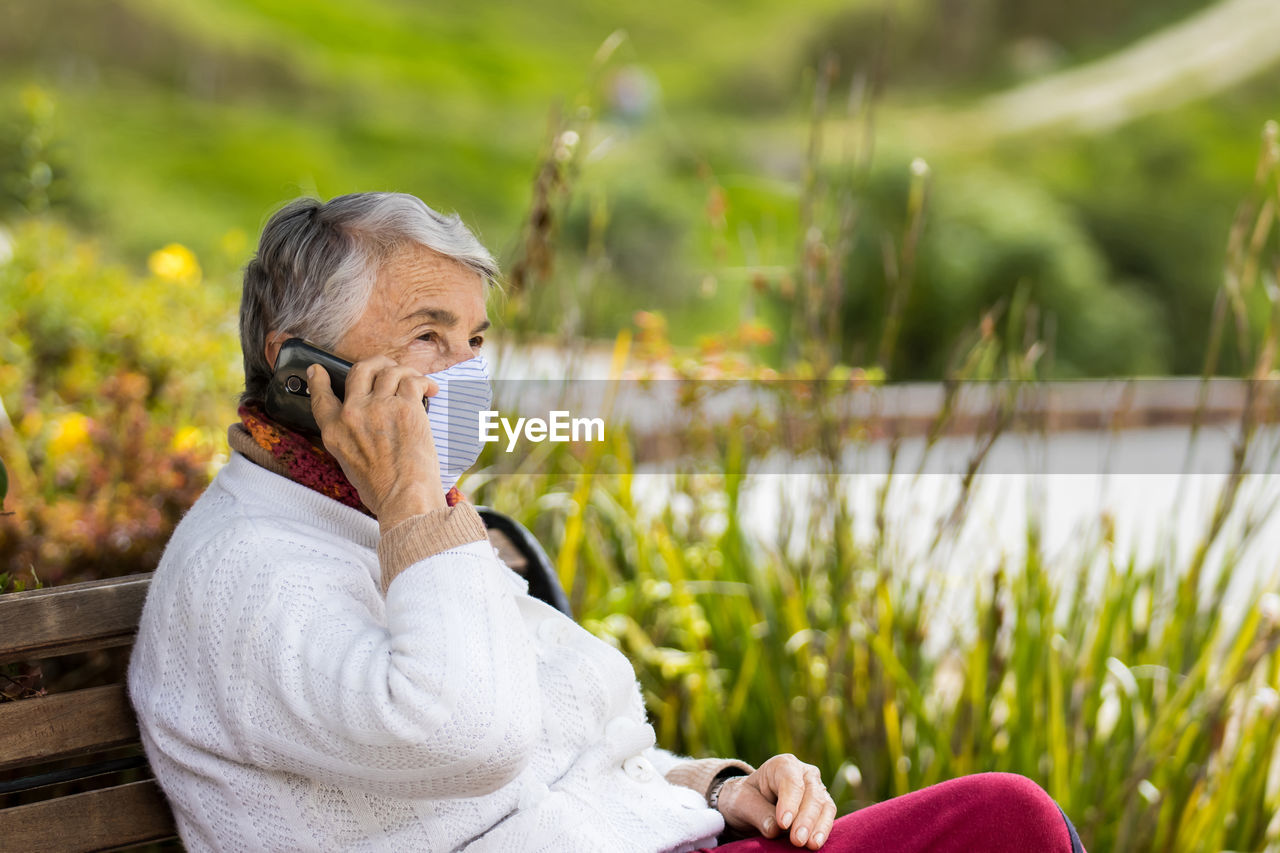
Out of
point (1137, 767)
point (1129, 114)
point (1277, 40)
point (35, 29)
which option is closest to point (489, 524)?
point (1137, 767)

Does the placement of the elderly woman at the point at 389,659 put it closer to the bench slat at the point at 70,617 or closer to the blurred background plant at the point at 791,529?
A: the bench slat at the point at 70,617

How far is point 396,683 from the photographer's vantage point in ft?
3.87

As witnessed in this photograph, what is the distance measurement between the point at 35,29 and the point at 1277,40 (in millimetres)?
17714

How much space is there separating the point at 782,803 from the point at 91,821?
2.69 feet

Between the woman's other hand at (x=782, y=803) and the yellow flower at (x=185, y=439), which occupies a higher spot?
the yellow flower at (x=185, y=439)

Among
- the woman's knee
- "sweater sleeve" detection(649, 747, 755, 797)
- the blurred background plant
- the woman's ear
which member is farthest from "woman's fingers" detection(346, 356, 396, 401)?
Result: the woman's knee

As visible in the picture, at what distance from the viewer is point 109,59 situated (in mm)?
15797

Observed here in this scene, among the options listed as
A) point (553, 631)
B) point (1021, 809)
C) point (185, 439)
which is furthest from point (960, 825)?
point (185, 439)

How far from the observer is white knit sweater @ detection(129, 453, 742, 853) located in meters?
1.20

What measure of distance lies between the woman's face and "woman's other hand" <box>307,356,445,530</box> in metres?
0.09

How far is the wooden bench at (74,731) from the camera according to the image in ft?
4.51

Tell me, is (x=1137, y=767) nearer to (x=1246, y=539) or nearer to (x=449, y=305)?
(x=1246, y=539)

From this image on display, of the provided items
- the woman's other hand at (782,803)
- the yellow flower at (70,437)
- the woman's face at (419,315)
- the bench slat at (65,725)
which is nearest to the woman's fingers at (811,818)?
the woman's other hand at (782,803)

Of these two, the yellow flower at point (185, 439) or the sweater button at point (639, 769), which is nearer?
the sweater button at point (639, 769)
